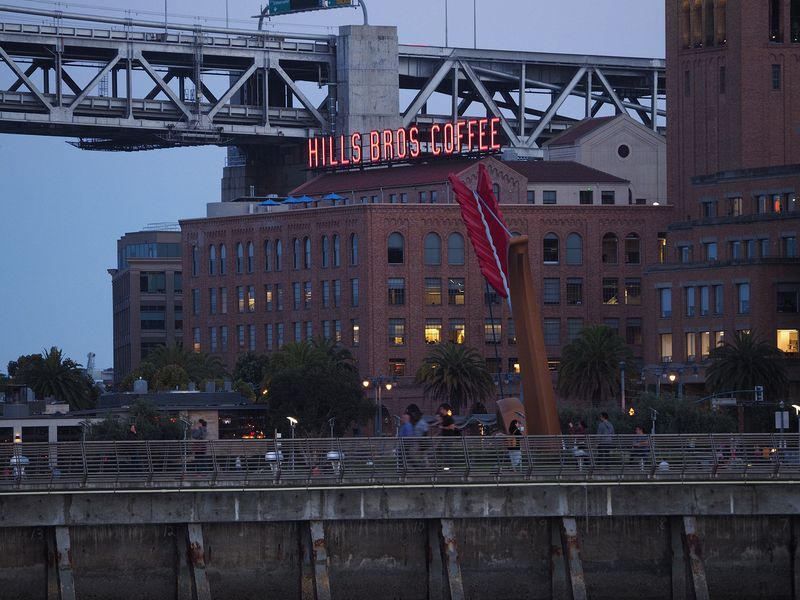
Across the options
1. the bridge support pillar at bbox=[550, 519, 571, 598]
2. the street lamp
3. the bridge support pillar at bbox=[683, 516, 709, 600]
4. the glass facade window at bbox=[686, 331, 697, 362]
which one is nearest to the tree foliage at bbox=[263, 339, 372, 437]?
the street lamp

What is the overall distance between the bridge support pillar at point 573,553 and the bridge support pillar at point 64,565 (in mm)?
16480

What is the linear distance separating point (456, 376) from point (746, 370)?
2908 cm

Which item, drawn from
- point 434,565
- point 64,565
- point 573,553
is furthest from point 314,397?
point 64,565

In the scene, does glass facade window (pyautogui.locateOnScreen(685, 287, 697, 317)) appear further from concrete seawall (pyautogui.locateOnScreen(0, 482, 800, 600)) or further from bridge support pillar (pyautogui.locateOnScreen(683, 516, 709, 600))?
bridge support pillar (pyautogui.locateOnScreen(683, 516, 709, 600))

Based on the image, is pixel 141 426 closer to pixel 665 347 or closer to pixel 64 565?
pixel 665 347

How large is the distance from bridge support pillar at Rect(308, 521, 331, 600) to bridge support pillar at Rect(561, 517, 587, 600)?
8060 millimetres

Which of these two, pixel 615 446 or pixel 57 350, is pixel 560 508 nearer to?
pixel 615 446

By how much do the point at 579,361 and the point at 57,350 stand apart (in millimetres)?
50279

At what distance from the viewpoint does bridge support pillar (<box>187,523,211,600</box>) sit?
73812mm

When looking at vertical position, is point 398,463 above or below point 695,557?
→ above

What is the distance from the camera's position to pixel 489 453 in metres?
79.1

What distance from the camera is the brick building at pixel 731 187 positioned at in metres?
174

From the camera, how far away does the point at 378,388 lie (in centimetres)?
18450

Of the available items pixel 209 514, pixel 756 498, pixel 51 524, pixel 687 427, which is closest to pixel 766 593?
pixel 756 498
